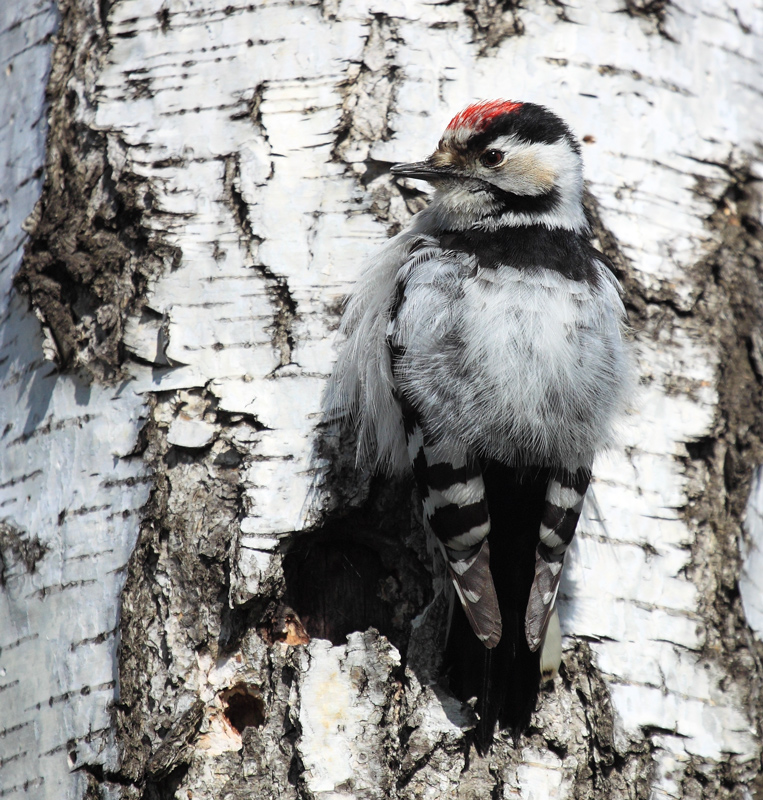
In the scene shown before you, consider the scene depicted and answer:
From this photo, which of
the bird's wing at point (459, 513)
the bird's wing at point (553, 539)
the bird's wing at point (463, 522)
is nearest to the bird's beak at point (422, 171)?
the bird's wing at point (459, 513)

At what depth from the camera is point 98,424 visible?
2.49m

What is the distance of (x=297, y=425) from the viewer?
2.44m

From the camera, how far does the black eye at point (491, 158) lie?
9.28ft

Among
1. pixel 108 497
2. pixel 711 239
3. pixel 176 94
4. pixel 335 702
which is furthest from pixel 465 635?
pixel 176 94

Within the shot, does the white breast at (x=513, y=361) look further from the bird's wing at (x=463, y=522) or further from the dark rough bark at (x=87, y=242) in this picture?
the dark rough bark at (x=87, y=242)

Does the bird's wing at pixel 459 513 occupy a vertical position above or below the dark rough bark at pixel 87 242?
below

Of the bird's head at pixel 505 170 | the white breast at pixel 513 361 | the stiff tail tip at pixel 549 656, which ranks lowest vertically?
the stiff tail tip at pixel 549 656

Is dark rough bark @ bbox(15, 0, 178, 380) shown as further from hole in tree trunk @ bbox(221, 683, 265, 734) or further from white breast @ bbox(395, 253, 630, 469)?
hole in tree trunk @ bbox(221, 683, 265, 734)

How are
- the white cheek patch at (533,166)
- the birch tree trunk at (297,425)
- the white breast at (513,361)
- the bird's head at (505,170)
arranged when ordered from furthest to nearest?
the white cheek patch at (533,166), the bird's head at (505,170), the white breast at (513,361), the birch tree trunk at (297,425)

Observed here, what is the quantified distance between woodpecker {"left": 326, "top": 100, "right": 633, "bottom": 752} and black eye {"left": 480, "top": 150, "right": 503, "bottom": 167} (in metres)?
0.07

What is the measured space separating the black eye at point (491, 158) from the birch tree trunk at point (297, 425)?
0.64ft

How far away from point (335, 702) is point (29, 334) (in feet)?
4.79

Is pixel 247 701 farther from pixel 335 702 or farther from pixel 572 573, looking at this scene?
pixel 572 573

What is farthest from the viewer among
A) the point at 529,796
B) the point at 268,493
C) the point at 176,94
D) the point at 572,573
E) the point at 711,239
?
the point at 711,239
